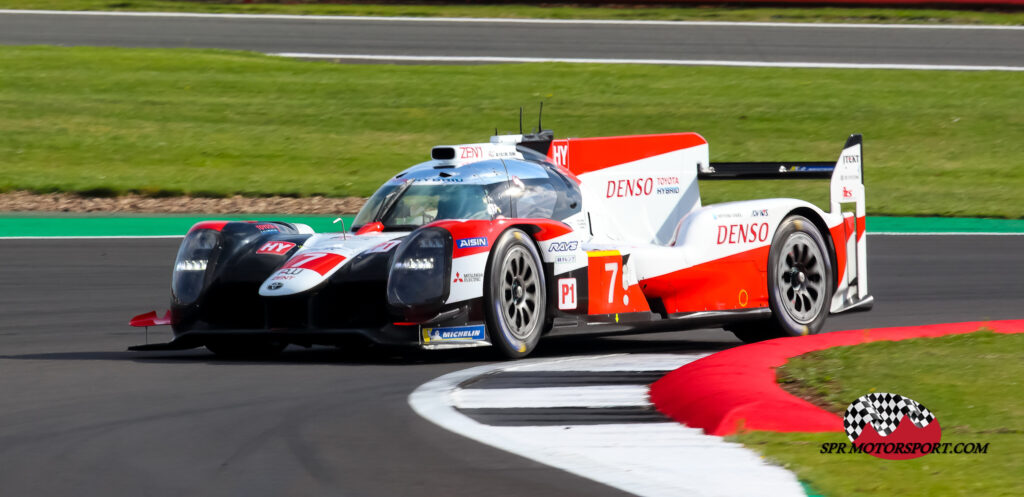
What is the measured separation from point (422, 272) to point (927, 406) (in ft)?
10.4

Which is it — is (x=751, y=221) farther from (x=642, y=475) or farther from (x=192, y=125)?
(x=192, y=125)

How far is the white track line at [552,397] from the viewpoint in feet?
21.2

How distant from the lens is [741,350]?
770cm

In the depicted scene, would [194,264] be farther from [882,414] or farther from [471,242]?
[882,414]

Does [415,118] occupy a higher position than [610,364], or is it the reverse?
[415,118]

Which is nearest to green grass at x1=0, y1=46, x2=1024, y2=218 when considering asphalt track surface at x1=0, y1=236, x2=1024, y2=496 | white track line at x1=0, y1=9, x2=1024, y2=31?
white track line at x1=0, y1=9, x2=1024, y2=31

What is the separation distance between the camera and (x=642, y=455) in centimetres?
527

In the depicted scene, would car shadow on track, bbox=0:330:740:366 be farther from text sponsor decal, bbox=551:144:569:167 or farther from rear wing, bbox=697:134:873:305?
Answer: text sponsor decal, bbox=551:144:569:167

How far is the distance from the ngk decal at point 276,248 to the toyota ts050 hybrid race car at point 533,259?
0.04ft

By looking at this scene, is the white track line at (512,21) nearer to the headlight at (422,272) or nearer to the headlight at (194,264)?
the headlight at (194,264)

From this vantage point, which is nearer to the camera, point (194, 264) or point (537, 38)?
point (194, 264)

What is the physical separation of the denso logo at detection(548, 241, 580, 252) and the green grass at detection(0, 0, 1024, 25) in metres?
22.4

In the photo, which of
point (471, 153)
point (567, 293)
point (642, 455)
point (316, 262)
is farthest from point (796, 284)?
point (642, 455)

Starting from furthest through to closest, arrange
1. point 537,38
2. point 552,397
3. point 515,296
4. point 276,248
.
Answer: point 537,38 → point 276,248 → point 515,296 → point 552,397
